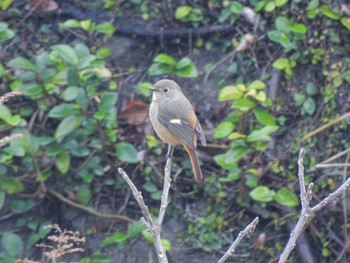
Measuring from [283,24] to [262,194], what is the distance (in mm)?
1315

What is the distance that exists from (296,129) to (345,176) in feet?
1.89

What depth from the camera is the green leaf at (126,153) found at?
5688 mm

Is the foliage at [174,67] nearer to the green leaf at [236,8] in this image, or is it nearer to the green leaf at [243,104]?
the green leaf at [243,104]

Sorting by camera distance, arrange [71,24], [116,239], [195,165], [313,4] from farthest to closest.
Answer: [71,24]
[313,4]
[116,239]
[195,165]

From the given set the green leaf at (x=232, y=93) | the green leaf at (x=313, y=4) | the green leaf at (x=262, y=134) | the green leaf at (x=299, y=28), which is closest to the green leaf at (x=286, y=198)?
the green leaf at (x=262, y=134)

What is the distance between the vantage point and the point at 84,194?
5898mm

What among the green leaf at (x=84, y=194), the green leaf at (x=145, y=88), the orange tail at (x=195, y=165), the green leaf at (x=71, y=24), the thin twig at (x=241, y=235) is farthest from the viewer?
the green leaf at (x=71, y=24)

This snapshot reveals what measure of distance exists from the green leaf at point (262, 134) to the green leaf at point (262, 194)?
0.37 meters

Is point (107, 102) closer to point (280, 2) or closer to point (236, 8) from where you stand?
point (236, 8)

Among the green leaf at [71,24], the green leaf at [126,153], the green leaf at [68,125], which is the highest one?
the green leaf at [71,24]

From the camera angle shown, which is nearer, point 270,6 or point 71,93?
point 71,93

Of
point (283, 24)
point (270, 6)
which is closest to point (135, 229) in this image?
point (283, 24)

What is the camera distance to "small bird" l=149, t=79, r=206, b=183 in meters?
5.16

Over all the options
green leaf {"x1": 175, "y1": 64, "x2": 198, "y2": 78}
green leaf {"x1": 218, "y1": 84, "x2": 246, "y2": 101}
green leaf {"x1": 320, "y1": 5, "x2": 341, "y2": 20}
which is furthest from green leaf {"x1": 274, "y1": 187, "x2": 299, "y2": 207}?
green leaf {"x1": 320, "y1": 5, "x2": 341, "y2": 20}
